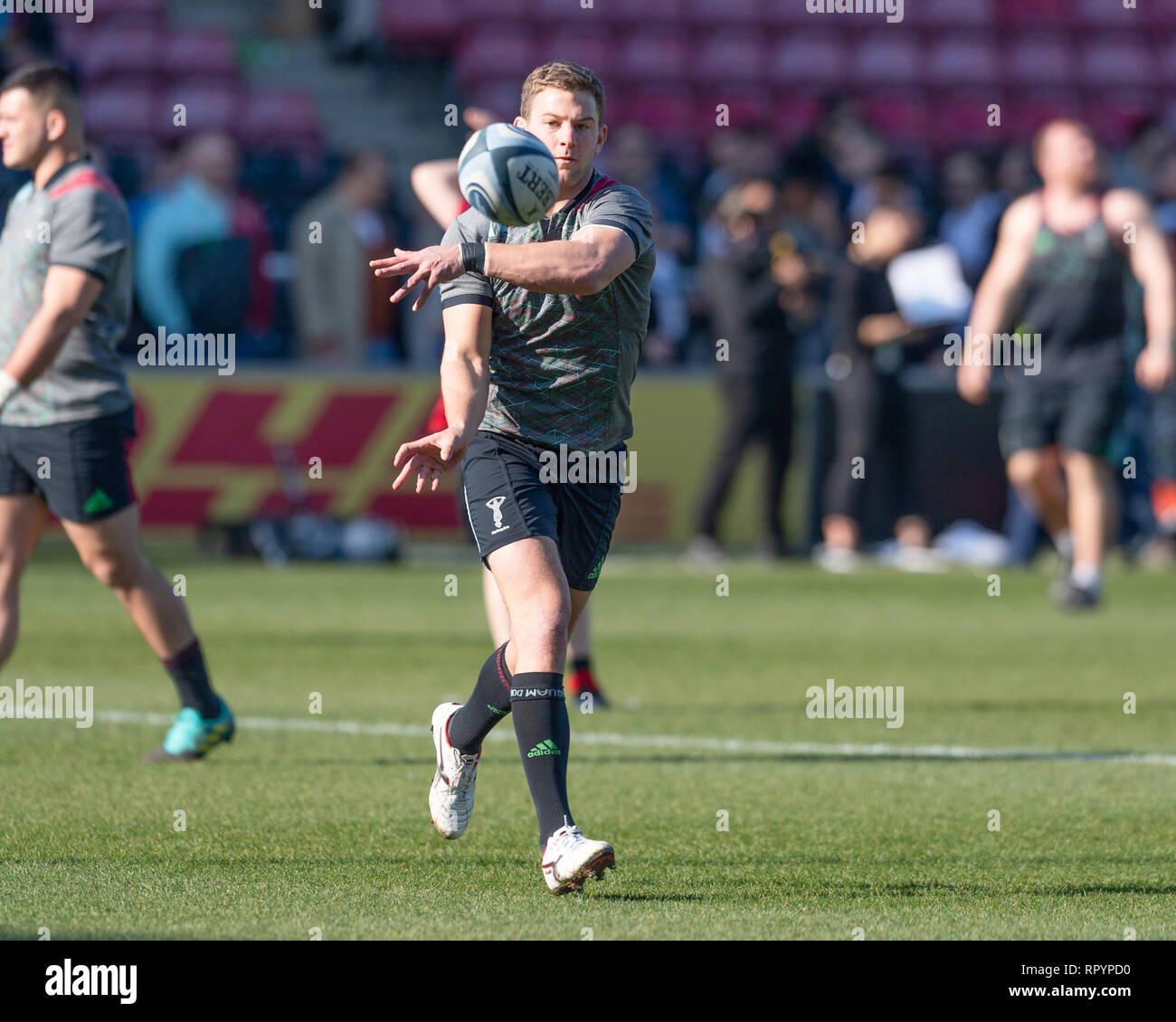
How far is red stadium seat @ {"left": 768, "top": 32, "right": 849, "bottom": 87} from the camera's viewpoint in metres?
25.1

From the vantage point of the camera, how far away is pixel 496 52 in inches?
945

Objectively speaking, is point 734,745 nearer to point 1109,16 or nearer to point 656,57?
point 656,57

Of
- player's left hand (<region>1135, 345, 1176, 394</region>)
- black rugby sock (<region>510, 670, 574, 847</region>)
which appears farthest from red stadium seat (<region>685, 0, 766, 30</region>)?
black rugby sock (<region>510, 670, 574, 847</region>)

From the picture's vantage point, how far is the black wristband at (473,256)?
5.24 m

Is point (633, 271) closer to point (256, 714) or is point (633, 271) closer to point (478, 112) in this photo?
point (478, 112)

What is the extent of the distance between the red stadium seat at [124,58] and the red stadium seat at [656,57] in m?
5.35

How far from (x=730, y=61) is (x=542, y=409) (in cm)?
1994

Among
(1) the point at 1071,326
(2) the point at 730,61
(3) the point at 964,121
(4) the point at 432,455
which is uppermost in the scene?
(2) the point at 730,61

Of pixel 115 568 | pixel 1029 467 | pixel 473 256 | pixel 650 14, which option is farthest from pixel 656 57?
pixel 473 256

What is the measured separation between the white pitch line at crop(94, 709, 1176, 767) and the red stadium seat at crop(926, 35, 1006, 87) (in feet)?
60.3

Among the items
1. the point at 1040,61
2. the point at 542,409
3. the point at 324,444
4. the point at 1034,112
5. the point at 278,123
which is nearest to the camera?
the point at 542,409

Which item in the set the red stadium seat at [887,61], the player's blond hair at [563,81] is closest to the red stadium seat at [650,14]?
the red stadium seat at [887,61]
